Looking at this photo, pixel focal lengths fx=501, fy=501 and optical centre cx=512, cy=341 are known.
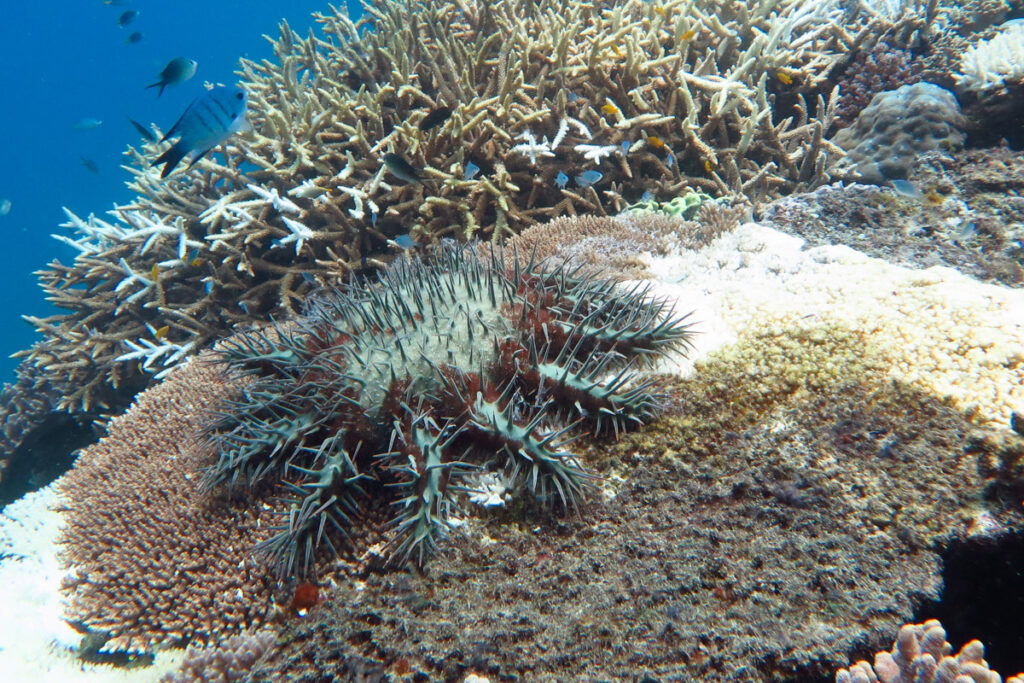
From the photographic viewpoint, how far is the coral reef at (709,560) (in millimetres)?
1770

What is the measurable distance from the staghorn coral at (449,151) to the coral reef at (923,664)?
438 cm

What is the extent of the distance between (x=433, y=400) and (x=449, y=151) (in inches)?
157

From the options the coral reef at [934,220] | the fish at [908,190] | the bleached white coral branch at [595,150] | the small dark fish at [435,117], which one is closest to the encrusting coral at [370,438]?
the coral reef at [934,220]

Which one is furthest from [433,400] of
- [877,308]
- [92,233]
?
[92,233]

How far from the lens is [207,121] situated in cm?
393

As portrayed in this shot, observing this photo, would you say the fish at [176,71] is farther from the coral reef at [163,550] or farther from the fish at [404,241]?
the coral reef at [163,550]

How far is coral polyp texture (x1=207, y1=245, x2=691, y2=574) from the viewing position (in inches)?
88.3

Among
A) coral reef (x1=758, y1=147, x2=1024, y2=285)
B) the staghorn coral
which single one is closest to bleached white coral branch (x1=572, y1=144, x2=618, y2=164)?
the staghorn coral

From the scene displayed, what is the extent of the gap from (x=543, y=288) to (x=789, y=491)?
1.54 m

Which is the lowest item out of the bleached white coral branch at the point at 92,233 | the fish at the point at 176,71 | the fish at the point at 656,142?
the fish at the point at 656,142

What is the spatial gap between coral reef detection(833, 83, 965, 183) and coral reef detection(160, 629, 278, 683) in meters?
6.87

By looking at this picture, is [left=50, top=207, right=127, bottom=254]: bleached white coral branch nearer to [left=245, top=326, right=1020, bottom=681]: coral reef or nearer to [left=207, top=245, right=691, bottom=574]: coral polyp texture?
[left=207, top=245, right=691, bottom=574]: coral polyp texture

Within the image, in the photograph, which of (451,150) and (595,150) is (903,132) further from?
(451,150)

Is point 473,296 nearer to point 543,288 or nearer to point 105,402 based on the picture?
point 543,288
